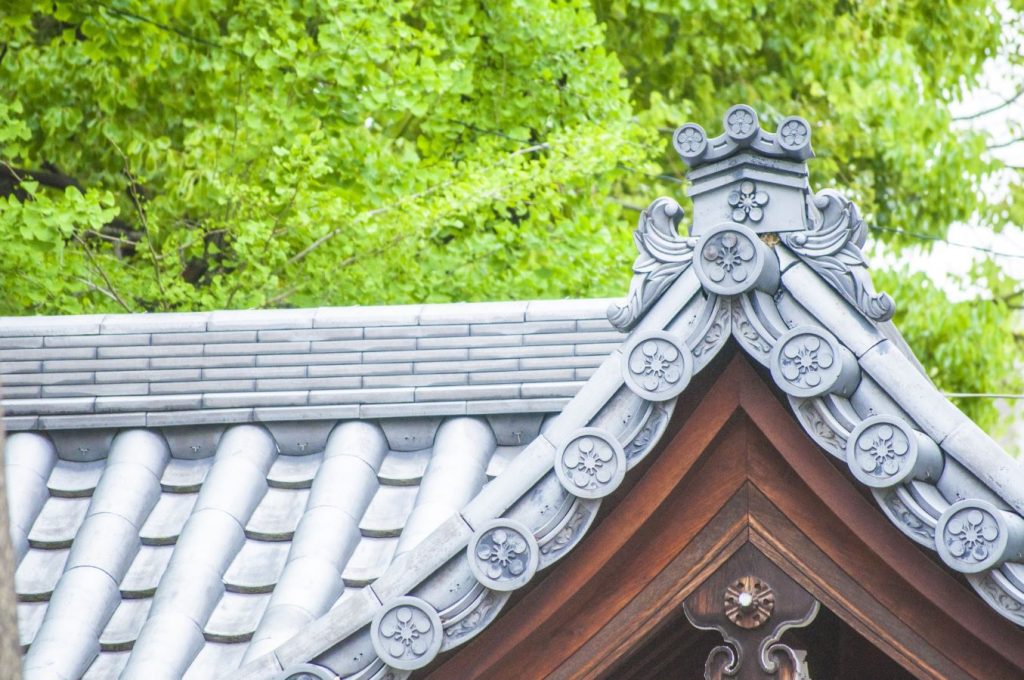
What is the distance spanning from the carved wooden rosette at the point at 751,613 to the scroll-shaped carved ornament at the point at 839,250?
660mm

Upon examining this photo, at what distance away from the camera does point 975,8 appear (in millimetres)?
14750

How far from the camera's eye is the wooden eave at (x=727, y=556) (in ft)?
9.79

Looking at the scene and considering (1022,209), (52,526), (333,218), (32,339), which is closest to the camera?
(52,526)

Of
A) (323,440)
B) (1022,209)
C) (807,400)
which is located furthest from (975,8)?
(807,400)

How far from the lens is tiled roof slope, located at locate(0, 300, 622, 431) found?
15.0ft

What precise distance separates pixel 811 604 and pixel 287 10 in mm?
8270

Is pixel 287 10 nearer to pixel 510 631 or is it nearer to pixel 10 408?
pixel 10 408

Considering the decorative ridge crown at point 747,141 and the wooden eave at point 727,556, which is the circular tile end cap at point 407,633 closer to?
the wooden eave at point 727,556

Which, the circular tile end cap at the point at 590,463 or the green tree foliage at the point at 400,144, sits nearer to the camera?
the circular tile end cap at the point at 590,463

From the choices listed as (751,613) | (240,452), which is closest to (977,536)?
(751,613)

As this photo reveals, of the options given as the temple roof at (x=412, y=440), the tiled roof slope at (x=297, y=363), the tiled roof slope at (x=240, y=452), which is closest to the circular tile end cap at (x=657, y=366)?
the temple roof at (x=412, y=440)

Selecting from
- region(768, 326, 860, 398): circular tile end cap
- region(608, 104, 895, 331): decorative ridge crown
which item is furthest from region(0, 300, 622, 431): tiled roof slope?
region(768, 326, 860, 398): circular tile end cap

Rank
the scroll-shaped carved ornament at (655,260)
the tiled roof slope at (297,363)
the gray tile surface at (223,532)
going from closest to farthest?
the scroll-shaped carved ornament at (655,260) < the gray tile surface at (223,532) < the tiled roof slope at (297,363)

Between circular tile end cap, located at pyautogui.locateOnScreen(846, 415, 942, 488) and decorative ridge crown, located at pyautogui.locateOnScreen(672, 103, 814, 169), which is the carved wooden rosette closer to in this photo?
circular tile end cap, located at pyautogui.locateOnScreen(846, 415, 942, 488)
